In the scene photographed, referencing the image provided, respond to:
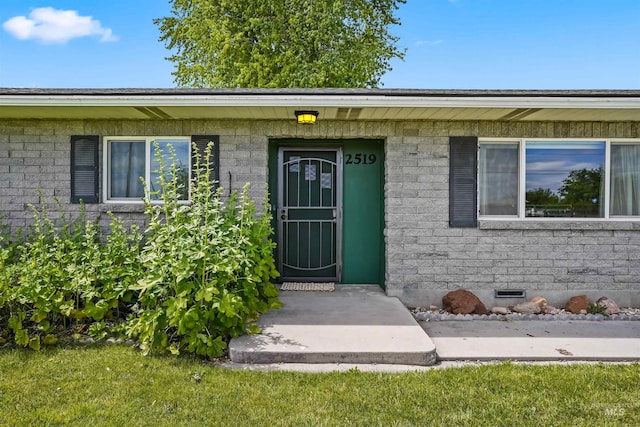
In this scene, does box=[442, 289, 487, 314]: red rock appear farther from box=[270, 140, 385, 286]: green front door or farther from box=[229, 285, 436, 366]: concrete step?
box=[270, 140, 385, 286]: green front door

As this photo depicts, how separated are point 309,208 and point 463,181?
209cm

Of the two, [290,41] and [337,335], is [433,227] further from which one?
[290,41]

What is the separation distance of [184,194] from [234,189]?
673 mm

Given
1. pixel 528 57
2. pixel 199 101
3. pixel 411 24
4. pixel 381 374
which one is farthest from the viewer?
pixel 411 24

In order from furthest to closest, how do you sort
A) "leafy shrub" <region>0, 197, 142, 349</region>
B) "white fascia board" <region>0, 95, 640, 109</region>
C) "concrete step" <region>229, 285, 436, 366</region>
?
"white fascia board" <region>0, 95, 640, 109</region>
"leafy shrub" <region>0, 197, 142, 349</region>
"concrete step" <region>229, 285, 436, 366</region>

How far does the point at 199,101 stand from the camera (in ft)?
16.3

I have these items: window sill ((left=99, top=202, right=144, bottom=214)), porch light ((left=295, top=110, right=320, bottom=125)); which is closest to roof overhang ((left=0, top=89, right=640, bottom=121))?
porch light ((left=295, top=110, right=320, bottom=125))

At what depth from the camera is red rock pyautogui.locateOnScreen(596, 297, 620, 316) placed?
18.3 ft

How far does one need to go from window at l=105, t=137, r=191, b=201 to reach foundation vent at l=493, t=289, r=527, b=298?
4.21 metres

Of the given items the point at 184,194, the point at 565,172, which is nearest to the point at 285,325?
the point at 184,194

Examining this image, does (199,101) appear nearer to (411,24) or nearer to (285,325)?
(285,325)

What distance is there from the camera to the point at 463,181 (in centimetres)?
581

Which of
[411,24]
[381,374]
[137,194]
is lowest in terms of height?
[381,374]

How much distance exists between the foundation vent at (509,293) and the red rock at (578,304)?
52 centimetres
